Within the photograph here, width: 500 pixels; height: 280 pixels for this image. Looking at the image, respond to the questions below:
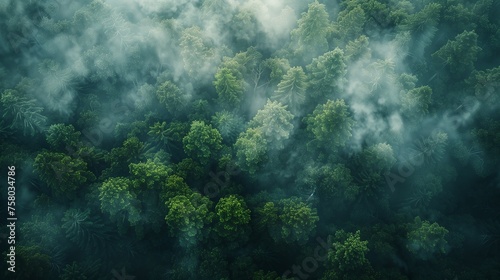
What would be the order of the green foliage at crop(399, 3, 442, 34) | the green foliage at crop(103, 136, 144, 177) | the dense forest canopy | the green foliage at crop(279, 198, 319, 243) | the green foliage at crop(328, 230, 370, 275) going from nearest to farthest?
the green foliage at crop(328, 230, 370, 275)
the green foliage at crop(279, 198, 319, 243)
the dense forest canopy
the green foliage at crop(103, 136, 144, 177)
the green foliage at crop(399, 3, 442, 34)

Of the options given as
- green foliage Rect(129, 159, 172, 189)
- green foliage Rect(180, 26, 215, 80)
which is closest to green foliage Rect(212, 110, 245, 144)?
green foliage Rect(180, 26, 215, 80)

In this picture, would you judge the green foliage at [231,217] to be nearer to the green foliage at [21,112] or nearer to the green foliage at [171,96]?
the green foliage at [171,96]

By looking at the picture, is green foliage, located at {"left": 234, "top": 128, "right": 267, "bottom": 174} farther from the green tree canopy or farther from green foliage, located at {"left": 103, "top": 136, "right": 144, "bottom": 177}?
the green tree canopy

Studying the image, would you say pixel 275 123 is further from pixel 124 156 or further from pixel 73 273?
pixel 73 273

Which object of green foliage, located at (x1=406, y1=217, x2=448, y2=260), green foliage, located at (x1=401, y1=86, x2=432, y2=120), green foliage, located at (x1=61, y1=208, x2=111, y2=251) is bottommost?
green foliage, located at (x1=406, y1=217, x2=448, y2=260)

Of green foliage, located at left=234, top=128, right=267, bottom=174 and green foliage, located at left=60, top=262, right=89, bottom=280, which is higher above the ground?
green foliage, located at left=234, top=128, right=267, bottom=174

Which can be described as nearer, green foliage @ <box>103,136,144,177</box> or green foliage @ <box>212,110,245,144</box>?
green foliage @ <box>103,136,144,177</box>

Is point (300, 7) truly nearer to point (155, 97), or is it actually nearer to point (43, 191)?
point (155, 97)
